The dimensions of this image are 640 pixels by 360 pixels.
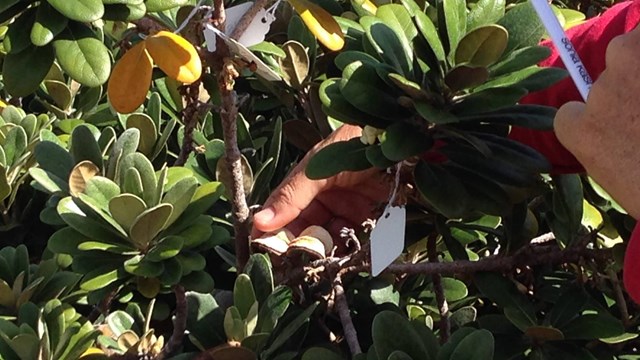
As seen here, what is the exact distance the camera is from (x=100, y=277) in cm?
113

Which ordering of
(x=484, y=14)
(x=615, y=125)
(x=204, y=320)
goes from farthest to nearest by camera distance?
(x=204, y=320)
(x=484, y=14)
(x=615, y=125)

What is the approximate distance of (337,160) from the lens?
1089 mm

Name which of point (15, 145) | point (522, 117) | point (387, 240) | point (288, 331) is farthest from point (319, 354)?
point (15, 145)

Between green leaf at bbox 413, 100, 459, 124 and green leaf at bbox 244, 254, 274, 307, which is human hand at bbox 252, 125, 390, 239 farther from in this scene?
green leaf at bbox 413, 100, 459, 124

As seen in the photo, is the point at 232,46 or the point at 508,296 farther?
the point at 508,296

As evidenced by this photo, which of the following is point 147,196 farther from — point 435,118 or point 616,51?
point 616,51

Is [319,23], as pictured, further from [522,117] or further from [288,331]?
[288,331]

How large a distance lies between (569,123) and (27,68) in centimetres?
59

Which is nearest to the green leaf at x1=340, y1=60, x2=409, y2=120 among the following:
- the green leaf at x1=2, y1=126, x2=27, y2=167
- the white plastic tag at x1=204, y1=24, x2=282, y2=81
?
the white plastic tag at x1=204, y1=24, x2=282, y2=81

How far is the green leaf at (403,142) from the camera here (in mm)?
1014

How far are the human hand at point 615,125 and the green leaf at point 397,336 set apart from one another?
284 mm

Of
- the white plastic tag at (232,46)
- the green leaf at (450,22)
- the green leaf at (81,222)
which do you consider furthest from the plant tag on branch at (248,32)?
the green leaf at (81,222)

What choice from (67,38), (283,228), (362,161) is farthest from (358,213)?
(67,38)

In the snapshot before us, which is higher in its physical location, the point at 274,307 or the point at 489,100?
the point at 489,100
